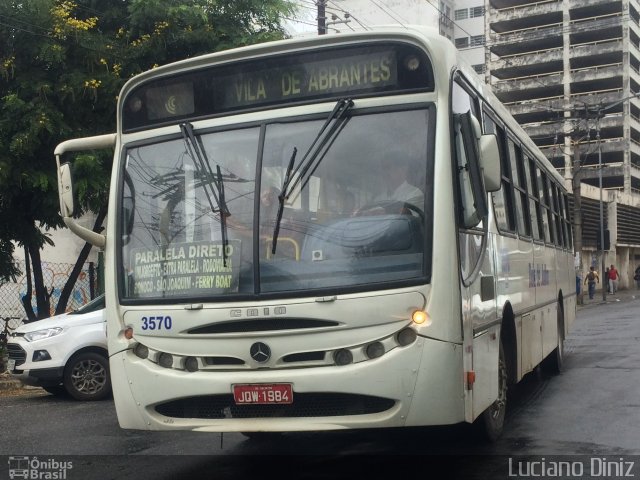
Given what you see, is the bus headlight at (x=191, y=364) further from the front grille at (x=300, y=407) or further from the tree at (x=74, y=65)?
the tree at (x=74, y=65)

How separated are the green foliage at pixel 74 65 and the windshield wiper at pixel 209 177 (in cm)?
728

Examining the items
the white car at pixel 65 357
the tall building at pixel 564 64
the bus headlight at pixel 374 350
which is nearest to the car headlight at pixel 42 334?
the white car at pixel 65 357

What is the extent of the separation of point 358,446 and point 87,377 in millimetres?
5196

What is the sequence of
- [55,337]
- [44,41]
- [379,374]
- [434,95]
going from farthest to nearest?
[44,41]
[55,337]
[434,95]
[379,374]

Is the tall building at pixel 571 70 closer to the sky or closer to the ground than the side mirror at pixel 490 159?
closer to the sky

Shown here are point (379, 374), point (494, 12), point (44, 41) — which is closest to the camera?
point (379, 374)

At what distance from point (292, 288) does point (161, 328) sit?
999 millimetres

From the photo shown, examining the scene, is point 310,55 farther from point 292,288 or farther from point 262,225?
point 292,288

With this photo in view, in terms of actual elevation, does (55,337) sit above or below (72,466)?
above

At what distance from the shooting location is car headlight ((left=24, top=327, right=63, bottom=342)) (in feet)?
37.9

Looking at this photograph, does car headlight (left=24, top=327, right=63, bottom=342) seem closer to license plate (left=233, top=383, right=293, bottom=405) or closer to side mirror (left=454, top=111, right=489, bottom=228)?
license plate (left=233, top=383, right=293, bottom=405)

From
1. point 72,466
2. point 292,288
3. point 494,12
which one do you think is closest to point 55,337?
point 72,466

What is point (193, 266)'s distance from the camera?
6051 millimetres

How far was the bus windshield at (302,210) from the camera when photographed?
18.7ft
